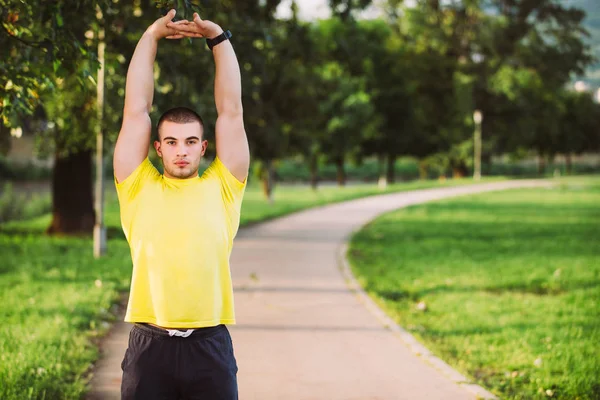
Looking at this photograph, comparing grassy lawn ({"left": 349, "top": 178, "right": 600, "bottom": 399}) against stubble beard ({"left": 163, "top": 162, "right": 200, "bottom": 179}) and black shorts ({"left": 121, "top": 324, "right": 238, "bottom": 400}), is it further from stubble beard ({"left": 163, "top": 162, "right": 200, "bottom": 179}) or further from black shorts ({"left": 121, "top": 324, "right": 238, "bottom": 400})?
stubble beard ({"left": 163, "top": 162, "right": 200, "bottom": 179})

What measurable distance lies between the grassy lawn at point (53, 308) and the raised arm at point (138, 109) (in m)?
2.40

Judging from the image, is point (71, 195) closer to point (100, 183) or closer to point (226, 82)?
point (100, 183)

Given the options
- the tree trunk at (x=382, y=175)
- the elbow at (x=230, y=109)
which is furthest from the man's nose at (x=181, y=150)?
the tree trunk at (x=382, y=175)

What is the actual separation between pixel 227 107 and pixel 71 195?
12.8 m

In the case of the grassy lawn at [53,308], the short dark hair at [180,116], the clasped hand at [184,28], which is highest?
the clasped hand at [184,28]

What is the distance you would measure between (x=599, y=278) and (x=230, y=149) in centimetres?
880

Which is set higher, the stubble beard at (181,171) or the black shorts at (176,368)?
the stubble beard at (181,171)

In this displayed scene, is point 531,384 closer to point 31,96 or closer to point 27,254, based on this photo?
point 31,96

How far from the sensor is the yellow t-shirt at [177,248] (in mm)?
3033

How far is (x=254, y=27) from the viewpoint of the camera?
14.3 meters

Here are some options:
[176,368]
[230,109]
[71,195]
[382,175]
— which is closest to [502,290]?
[230,109]

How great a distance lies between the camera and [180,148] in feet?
10.1

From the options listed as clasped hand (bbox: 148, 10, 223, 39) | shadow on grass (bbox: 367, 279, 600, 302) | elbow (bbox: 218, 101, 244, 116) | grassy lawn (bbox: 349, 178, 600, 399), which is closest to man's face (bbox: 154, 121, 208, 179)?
elbow (bbox: 218, 101, 244, 116)

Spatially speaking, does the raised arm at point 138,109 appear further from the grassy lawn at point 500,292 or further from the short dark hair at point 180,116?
the grassy lawn at point 500,292
